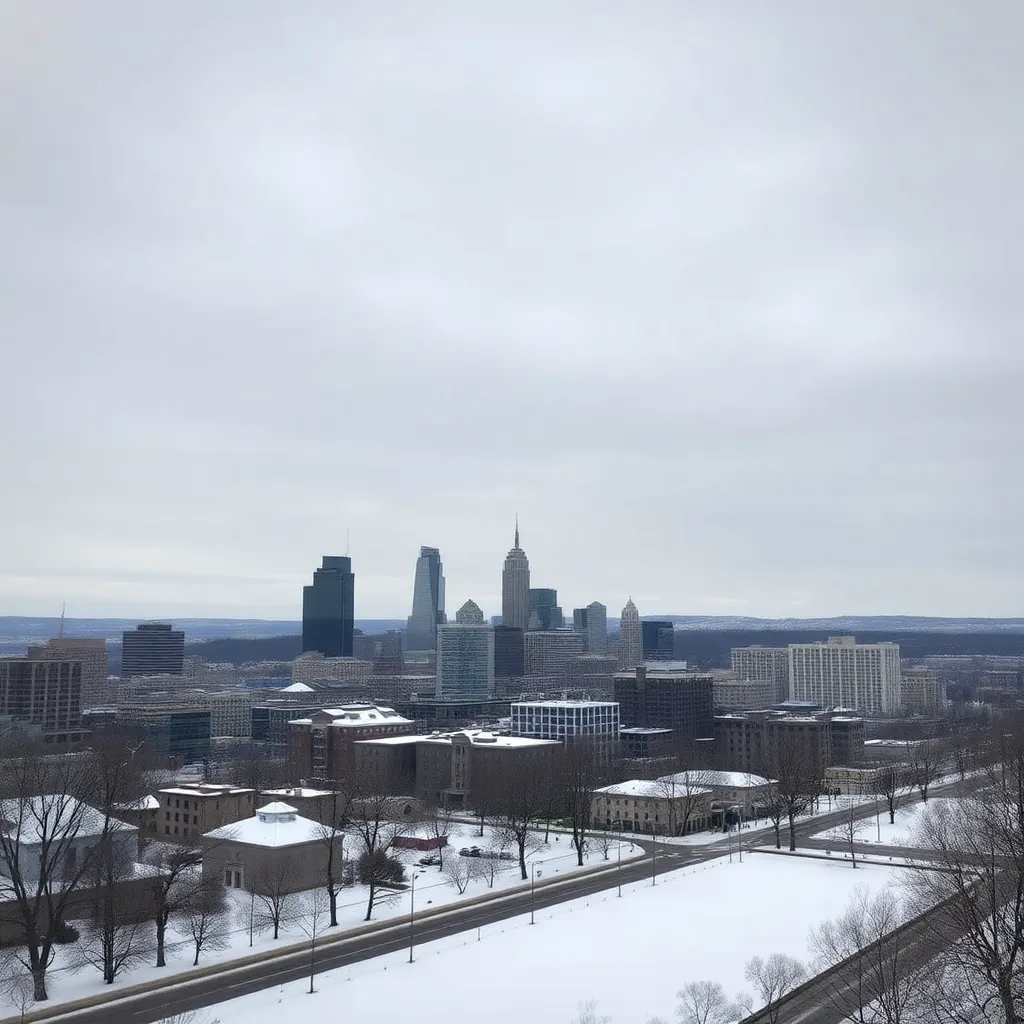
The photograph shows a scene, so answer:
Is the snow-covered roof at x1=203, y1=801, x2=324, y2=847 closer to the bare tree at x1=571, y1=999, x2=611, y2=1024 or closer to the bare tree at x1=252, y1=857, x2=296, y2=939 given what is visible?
the bare tree at x1=252, y1=857, x2=296, y2=939

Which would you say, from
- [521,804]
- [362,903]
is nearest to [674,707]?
[521,804]

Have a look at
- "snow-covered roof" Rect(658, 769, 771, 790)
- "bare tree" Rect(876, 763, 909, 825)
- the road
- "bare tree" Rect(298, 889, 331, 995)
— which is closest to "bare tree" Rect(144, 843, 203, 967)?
the road

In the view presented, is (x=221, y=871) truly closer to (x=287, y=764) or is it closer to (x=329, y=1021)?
(x=329, y=1021)

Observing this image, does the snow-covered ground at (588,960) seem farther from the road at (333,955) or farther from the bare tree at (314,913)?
the bare tree at (314,913)

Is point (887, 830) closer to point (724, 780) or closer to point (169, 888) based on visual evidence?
point (724, 780)

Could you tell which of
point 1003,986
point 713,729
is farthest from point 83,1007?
point 713,729

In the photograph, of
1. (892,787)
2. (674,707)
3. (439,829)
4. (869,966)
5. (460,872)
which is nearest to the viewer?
(869,966)
